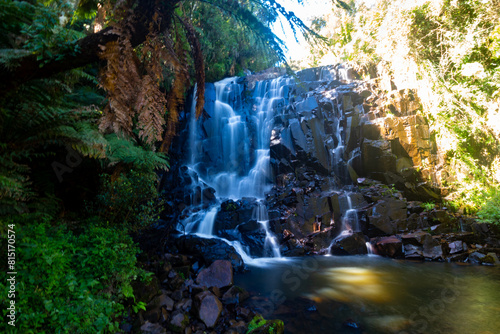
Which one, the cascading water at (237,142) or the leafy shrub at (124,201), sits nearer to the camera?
the leafy shrub at (124,201)

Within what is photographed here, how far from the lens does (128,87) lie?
7.36 feet

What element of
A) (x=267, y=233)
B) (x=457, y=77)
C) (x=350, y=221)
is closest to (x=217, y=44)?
(x=267, y=233)

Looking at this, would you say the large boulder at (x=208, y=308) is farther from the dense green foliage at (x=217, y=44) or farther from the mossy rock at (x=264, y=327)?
the dense green foliage at (x=217, y=44)

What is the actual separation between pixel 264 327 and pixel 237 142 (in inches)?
466

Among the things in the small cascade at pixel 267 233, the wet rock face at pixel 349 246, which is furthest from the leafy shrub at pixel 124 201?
the wet rock face at pixel 349 246

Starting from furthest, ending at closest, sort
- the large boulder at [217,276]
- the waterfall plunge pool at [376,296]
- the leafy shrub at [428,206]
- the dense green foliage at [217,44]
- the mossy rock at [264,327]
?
the dense green foliage at [217,44], the leafy shrub at [428,206], the large boulder at [217,276], the waterfall plunge pool at [376,296], the mossy rock at [264,327]

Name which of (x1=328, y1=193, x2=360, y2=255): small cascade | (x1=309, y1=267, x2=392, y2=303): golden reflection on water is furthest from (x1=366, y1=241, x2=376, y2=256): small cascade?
(x1=309, y1=267, x2=392, y2=303): golden reflection on water

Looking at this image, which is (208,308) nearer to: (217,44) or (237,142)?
(237,142)

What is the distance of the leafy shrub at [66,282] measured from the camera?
2.53m

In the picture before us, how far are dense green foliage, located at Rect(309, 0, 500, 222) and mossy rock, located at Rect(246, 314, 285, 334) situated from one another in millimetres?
8726

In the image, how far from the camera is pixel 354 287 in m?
6.01

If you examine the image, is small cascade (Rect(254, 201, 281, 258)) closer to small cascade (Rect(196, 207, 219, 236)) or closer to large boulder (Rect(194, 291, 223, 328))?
small cascade (Rect(196, 207, 219, 236))

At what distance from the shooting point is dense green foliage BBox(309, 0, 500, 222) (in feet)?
31.3

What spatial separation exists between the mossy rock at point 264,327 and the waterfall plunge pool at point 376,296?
524 millimetres
